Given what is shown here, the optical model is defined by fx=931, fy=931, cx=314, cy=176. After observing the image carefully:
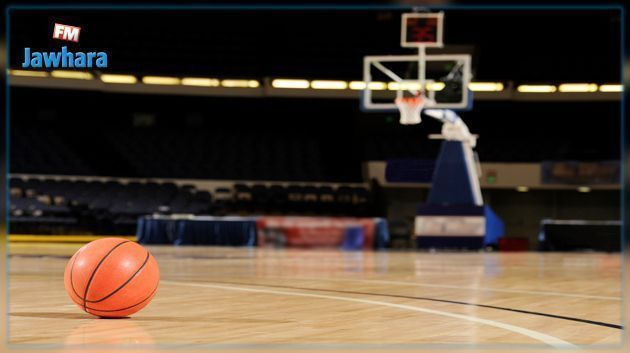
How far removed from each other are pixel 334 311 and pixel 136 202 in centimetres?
1839

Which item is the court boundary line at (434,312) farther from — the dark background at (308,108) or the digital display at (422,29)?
the dark background at (308,108)

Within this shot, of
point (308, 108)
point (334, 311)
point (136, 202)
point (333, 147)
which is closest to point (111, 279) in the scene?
point (334, 311)

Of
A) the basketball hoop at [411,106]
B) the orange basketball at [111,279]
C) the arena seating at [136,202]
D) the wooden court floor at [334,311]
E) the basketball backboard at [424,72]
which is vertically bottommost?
the arena seating at [136,202]

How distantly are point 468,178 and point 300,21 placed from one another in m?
10.1

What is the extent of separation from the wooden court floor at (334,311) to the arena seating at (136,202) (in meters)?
12.7

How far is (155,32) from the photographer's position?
25547mm

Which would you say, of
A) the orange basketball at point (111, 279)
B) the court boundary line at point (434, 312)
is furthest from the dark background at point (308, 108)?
the orange basketball at point (111, 279)

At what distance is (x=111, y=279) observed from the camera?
14.3 feet

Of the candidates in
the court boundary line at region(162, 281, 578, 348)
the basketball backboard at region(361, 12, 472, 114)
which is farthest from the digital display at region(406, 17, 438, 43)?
the court boundary line at region(162, 281, 578, 348)

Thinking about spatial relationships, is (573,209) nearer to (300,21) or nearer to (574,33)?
(574,33)

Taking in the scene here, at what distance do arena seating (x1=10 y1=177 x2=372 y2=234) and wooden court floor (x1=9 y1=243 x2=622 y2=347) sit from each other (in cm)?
1273

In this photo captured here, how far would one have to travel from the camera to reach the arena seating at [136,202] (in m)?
21.4

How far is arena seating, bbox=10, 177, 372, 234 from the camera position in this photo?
21391 mm

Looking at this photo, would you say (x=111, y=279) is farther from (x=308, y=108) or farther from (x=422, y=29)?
(x=308, y=108)
